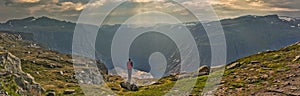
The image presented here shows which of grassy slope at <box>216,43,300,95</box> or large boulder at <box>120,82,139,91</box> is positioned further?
large boulder at <box>120,82,139,91</box>

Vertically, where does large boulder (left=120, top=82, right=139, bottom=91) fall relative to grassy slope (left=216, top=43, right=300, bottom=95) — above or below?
below

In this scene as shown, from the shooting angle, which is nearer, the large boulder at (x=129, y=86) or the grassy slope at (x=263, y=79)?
the grassy slope at (x=263, y=79)

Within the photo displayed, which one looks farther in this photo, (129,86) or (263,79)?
(129,86)

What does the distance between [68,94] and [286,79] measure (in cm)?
4693

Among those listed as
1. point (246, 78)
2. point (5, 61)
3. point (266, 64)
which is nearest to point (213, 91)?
point (246, 78)

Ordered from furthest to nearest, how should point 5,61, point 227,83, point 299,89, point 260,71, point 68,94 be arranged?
point 5,61
point 68,94
point 260,71
point 227,83
point 299,89

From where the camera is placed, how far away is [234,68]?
80.4 meters

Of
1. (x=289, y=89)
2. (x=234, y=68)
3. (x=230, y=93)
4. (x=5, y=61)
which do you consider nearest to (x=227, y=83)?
(x=230, y=93)

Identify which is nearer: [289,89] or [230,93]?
[289,89]

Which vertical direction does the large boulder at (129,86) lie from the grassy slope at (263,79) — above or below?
below

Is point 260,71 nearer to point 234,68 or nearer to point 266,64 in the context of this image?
point 266,64

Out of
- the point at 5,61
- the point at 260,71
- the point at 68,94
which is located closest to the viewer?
the point at 260,71

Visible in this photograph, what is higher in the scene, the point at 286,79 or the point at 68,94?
the point at 286,79

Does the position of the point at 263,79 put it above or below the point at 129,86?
above
